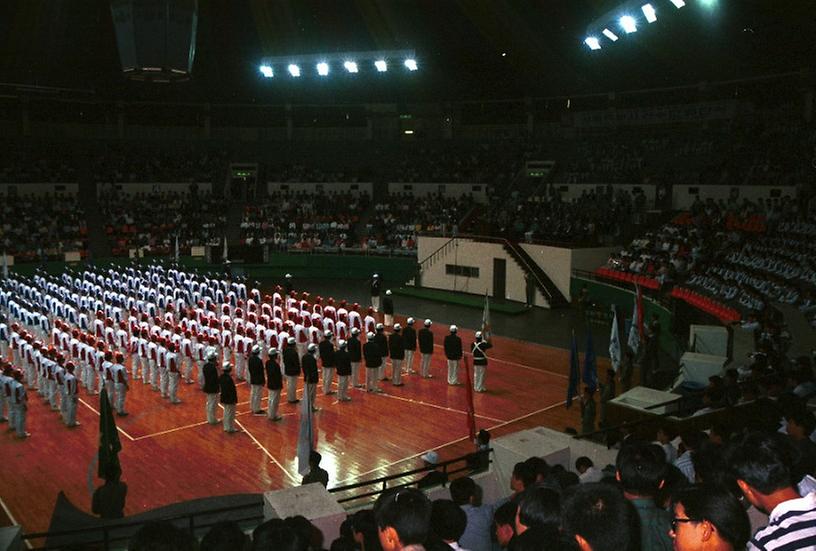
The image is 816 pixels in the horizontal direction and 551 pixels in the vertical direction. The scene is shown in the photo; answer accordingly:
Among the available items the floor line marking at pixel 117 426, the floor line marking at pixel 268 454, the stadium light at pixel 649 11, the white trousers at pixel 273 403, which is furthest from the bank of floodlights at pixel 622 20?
the floor line marking at pixel 117 426

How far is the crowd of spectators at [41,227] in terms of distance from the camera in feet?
114

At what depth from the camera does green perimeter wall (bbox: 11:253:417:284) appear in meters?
35.2

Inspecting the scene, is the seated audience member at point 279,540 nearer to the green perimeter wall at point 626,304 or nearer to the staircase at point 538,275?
the green perimeter wall at point 626,304

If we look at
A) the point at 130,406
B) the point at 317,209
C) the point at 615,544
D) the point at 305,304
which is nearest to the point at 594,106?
the point at 317,209

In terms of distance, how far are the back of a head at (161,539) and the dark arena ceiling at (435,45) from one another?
20.5 meters

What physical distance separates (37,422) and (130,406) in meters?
1.92

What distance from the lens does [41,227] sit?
36531 mm

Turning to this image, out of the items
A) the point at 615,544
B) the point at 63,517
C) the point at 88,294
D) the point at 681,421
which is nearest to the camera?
the point at 615,544

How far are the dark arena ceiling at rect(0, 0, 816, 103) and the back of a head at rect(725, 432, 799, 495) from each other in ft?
62.2

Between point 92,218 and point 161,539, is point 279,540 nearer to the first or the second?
point 161,539

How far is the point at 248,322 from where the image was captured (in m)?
20.5

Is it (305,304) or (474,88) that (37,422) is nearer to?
(305,304)

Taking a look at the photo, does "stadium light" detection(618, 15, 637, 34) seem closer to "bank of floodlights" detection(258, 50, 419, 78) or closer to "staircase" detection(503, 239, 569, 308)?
"staircase" detection(503, 239, 569, 308)

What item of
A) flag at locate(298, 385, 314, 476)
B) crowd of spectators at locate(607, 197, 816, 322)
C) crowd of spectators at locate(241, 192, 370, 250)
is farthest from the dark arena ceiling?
flag at locate(298, 385, 314, 476)
